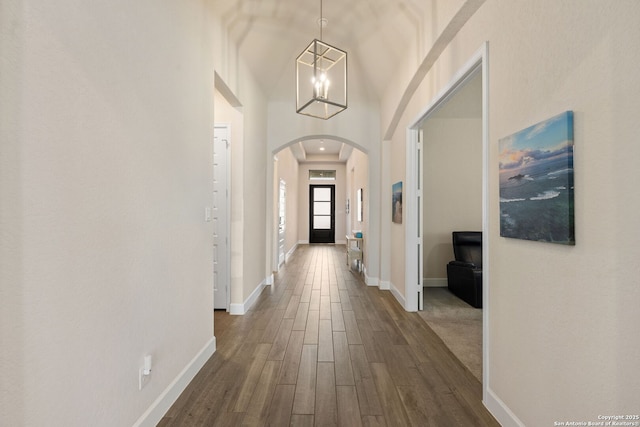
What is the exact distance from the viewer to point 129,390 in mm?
1530

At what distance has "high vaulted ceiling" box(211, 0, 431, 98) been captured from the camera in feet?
9.71

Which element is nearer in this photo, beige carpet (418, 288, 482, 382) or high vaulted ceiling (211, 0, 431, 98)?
beige carpet (418, 288, 482, 382)

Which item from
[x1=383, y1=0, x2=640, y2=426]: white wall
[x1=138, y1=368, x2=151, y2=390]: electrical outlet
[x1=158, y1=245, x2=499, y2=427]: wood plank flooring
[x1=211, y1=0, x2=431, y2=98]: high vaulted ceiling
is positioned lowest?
[x1=158, y1=245, x2=499, y2=427]: wood plank flooring

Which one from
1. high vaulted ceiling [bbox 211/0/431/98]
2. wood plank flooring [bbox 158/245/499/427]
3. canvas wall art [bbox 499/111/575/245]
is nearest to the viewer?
canvas wall art [bbox 499/111/575/245]

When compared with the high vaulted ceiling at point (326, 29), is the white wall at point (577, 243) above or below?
below

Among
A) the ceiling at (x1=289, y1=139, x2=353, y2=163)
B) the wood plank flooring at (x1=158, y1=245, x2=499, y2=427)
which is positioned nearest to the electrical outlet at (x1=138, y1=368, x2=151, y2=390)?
the wood plank flooring at (x1=158, y1=245, x2=499, y2=427)

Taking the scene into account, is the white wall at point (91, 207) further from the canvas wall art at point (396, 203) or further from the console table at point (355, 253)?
the console table at point (355, 253)

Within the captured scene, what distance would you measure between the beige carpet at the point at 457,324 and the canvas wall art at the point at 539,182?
4.48 feet

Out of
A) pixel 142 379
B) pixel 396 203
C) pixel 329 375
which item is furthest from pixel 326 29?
pixel 142 379

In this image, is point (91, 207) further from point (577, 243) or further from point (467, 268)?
point (467, 268)

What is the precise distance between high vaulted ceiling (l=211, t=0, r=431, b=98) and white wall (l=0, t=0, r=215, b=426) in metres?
1.27

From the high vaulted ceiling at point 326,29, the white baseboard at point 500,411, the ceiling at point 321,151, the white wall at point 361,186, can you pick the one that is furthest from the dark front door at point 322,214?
the white baseboard at point 500,411

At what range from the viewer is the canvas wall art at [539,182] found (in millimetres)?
1299

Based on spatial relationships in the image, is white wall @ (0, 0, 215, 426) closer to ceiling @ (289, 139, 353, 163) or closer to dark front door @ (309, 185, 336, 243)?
ceiling @ (289, 139, 353, 163)
